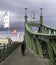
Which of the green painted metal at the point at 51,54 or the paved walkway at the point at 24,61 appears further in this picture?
the paved walkway at the point at 24,61

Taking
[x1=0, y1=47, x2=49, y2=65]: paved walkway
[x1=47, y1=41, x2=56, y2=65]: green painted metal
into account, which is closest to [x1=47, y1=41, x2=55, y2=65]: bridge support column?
[x1=47, y1=41, x2=56, y2=65]: green painted metal

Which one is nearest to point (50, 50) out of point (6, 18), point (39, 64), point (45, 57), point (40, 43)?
point (39, 64)

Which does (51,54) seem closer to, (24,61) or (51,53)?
(51,53)

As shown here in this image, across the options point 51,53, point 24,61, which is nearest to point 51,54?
point 51,53

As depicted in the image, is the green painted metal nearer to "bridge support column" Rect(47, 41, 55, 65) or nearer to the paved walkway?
"bridge support column" Rect(47, 41, 55, 65)

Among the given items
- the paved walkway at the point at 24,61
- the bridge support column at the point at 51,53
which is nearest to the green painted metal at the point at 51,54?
the bridge support column at the point at 51,53

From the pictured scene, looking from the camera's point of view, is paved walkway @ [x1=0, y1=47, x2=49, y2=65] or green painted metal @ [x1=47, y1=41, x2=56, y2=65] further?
paved walkway @ [x1=0, y1=47, x2=49, y2=65]

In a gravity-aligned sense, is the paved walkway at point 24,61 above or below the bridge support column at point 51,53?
below

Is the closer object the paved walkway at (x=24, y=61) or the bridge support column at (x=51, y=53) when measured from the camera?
the bridge support column at (x=51, y=53)

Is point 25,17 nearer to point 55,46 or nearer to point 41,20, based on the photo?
point 41,20

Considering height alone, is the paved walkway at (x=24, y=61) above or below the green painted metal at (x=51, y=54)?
below

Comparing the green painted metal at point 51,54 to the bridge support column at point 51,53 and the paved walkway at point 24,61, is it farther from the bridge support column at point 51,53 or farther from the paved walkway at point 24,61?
the paved walkway at point 24,61

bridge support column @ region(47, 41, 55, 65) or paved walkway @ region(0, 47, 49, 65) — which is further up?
bridge support column @ region(47, 41, 55, 65)

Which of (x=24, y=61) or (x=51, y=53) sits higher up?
(x=51, y=53)
